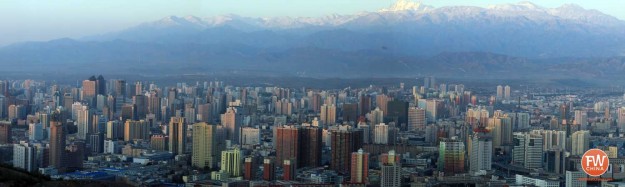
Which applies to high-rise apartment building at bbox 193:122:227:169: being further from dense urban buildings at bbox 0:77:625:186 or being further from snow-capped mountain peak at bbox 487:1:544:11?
snow-capped mountain peak at bbox 487:1:544:11

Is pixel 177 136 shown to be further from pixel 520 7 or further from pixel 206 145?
pixel 520 7

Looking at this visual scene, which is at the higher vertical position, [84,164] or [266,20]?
[266,20]

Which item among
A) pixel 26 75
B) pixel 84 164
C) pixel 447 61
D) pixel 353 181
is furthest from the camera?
pixel 26 75

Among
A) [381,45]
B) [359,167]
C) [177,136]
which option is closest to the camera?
[359,167]

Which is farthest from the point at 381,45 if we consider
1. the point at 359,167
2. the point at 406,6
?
the point at 359,167

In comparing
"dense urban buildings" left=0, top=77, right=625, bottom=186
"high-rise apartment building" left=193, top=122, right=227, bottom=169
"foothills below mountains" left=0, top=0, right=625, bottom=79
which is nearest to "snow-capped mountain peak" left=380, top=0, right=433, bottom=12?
"foothills below mountains" left=0, top=0, right=625, bottom=79

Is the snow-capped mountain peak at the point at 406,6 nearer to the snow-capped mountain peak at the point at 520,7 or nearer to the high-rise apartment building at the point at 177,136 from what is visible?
the snow-capped mountain peak at the point at 520,7

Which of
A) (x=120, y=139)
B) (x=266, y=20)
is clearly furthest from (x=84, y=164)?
(x=266, y=20)

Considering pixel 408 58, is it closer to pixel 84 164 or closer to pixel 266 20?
pixel 266 20
